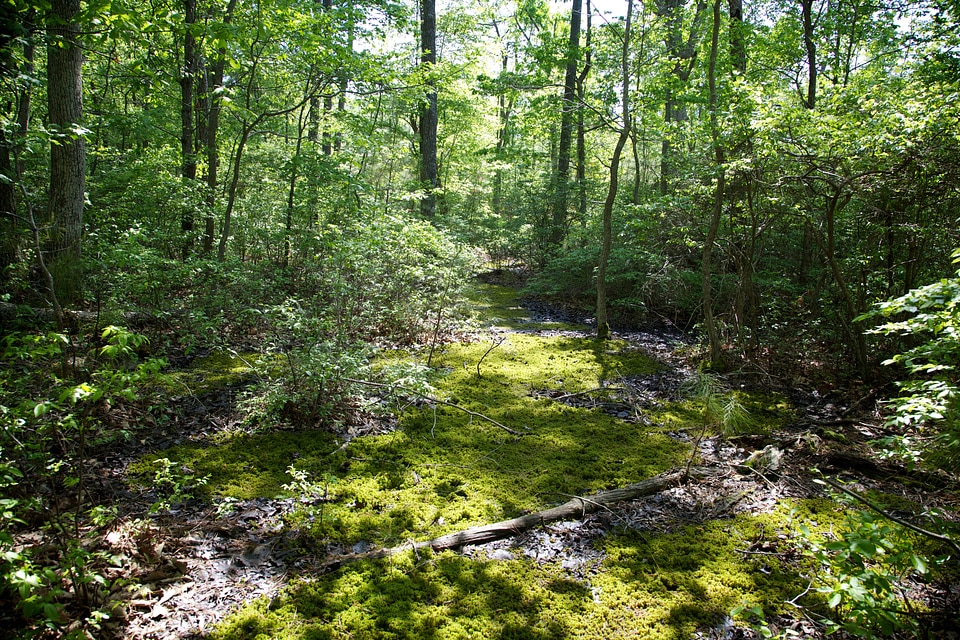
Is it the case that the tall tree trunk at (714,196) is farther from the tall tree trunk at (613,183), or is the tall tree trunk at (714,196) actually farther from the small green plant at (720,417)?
the small green plant at (720,417)

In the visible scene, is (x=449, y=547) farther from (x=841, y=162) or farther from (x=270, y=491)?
(x=841, y=162)

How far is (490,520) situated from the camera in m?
3.54

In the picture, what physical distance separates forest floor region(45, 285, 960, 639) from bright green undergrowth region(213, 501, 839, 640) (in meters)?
0.01

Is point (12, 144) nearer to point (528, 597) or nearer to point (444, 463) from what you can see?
point (444, 463)

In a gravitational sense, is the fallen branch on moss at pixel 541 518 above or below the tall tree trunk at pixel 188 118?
below

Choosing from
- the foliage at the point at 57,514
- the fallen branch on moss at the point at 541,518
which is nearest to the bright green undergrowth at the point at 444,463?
the fallen branch on moss at the point at 541,518

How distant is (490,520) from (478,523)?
92 millimetres

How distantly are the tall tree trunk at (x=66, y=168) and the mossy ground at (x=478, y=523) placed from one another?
3.11 meters

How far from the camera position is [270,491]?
3672 mm

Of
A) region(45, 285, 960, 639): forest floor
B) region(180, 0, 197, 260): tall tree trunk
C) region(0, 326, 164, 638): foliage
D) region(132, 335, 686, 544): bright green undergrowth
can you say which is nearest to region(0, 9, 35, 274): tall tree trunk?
region(0, 326, 164, 638): foliage

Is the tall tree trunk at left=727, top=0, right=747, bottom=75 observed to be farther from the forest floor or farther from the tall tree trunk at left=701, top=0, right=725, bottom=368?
the forest floor

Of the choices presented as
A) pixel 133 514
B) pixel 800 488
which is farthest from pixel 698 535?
pixel 133 514

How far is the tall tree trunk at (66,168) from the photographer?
560 centimetres

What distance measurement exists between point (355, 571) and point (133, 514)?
1.53 m
